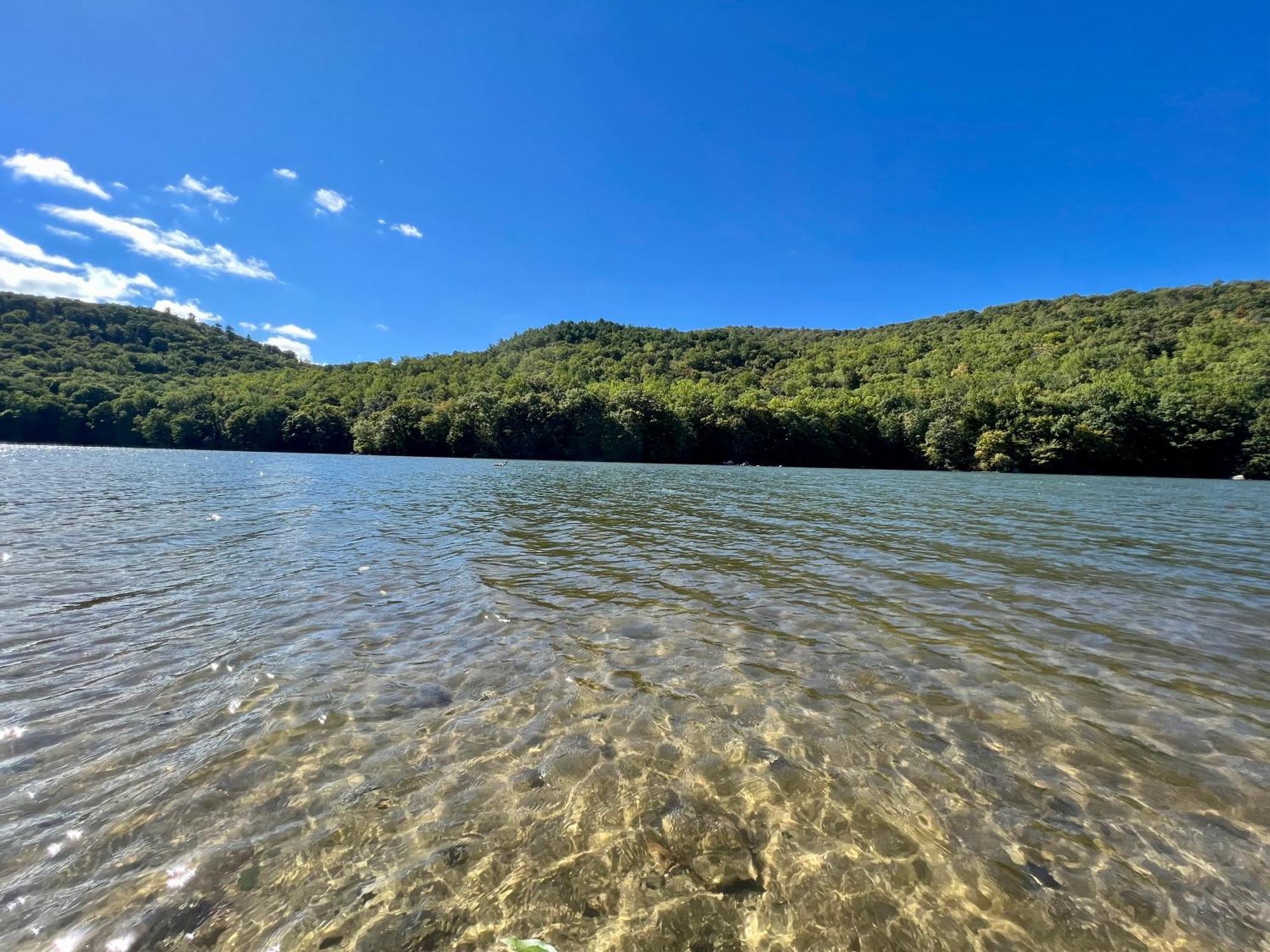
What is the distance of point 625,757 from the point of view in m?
4.76

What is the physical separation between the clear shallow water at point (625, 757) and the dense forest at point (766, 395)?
292 feet

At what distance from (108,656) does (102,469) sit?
1694 inches

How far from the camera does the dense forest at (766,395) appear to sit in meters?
80.6

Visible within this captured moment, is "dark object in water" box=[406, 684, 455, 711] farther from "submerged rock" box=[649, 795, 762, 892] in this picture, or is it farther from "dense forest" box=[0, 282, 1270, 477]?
"dense forest" box=[0, 282, 1270, 477]

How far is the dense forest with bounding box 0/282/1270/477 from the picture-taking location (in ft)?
264

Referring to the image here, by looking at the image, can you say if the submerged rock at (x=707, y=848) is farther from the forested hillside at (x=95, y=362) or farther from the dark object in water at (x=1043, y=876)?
the forested hillside at (x=95, y=362)

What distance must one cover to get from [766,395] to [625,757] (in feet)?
386

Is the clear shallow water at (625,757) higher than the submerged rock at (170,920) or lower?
lower

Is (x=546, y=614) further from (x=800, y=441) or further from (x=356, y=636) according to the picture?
(x=800, y=441)

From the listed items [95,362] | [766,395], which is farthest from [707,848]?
[95,362]

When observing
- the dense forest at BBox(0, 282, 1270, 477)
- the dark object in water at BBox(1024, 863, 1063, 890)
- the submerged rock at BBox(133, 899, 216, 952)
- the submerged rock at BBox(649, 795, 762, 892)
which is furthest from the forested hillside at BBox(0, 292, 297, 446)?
the dark object in water at BBox(1024, 863, 1063, 890)

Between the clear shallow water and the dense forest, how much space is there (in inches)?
3501

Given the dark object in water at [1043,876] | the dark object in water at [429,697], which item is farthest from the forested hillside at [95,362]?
the dark object in water at [1043,876]

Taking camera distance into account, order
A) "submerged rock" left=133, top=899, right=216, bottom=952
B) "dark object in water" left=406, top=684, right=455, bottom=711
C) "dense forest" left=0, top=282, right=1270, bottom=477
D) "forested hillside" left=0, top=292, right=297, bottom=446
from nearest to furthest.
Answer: "submerged rock" left=133, top=899, right=216, bottom=952
"dark object in water" left=406, top=684, right=455, bottom=711
"dense forest" left=0, top=282, right=1270, bottom=477
"forested hillside" left=0, top=292, right=297, bottom=446
